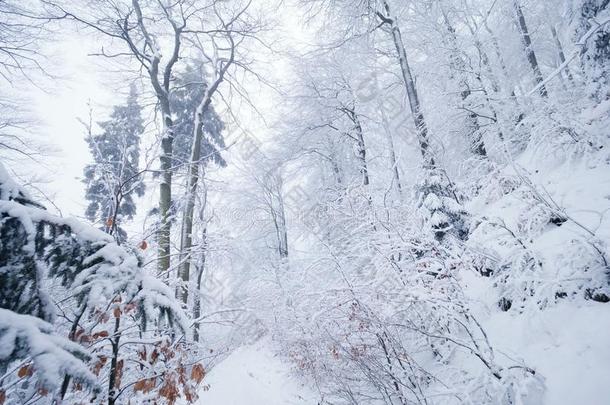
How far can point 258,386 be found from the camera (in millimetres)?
7871

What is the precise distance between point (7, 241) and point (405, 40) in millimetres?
12601

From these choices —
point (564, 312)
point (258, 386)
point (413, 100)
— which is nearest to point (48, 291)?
point (564, 312)

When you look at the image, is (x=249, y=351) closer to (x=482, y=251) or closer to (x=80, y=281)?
(x=482, y=251)

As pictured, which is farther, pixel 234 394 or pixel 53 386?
pixel 234 394

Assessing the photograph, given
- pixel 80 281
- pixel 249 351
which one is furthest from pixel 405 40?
pixel 249 351

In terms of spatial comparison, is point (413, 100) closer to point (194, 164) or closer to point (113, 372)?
point (194, 164)

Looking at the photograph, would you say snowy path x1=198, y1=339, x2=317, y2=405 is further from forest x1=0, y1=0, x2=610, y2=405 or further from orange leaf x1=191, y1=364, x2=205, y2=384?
orange leaf x1=191, y1=364, x2=205, y2=384

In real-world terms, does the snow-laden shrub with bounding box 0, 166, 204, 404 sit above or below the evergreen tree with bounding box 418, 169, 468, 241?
above

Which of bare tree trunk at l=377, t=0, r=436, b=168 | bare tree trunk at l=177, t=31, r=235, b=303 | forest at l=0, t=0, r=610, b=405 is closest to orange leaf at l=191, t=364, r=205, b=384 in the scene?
forest at l=0, t=0, r=610, b=405

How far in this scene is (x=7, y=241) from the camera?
64.1 inches

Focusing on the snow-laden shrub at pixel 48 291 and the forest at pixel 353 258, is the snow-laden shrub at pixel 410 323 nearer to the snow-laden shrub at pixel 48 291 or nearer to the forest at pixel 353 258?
the forest at pixel 353 258

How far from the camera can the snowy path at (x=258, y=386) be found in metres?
6.68

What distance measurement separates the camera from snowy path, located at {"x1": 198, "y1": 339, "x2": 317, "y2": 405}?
6.68m

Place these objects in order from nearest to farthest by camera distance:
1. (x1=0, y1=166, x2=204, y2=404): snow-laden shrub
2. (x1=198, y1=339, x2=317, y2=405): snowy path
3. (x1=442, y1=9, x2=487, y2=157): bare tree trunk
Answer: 1. (x1=0, y1=166, x2=204, y2=404): snow-laden shrub
2. (x1=198, y1=339, x2=317, y2=405): snowy path
3. (x1=442, y1=9, x2=487, y2=157): bare tree trunk
